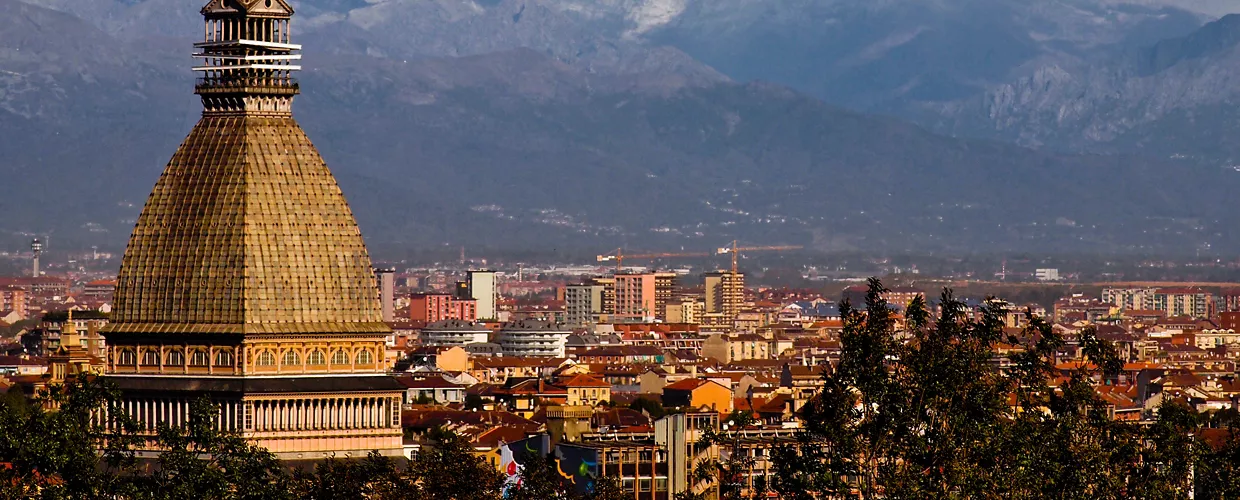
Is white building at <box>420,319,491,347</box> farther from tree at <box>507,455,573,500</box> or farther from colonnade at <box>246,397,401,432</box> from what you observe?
tree at <box>507,455,573,500</box>

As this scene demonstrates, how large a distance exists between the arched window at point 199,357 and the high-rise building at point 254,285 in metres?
0.01

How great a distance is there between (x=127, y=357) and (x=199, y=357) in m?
1.16

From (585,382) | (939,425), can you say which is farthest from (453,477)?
(585,382)

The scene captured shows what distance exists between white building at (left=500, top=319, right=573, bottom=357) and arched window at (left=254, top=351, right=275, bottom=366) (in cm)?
11512

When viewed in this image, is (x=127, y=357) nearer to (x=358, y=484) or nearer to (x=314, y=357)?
(x=314, y=357)

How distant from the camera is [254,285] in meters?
47.9

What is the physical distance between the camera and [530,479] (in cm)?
3319

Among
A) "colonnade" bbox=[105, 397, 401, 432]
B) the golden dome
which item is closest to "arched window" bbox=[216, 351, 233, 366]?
the golden dome

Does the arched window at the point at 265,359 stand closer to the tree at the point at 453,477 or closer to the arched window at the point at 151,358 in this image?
the arched window at the point at 151,358

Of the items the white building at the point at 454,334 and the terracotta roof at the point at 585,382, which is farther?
the white building at the point at 454,334

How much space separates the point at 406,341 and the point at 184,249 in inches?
4829

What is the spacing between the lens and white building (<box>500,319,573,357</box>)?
167000 millimetres

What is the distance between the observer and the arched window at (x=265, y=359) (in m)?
47.6

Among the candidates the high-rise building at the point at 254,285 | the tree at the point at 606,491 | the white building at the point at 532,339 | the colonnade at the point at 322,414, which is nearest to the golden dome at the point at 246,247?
the high-rise building at the point at 254,285
